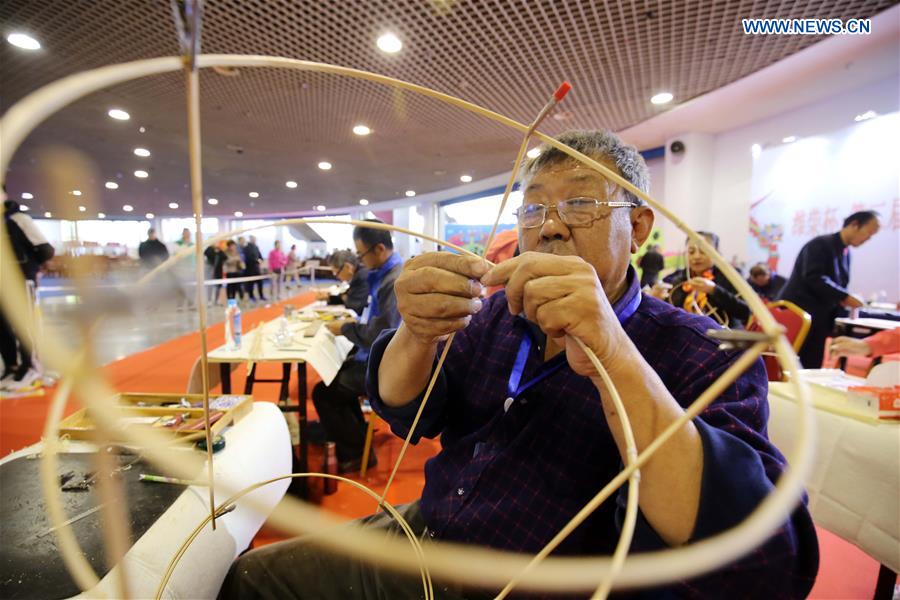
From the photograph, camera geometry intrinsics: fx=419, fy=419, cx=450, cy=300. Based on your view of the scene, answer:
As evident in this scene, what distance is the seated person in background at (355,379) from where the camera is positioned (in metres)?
2.36

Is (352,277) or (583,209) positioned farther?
(352,277)

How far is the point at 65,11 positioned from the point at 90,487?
3.33 m

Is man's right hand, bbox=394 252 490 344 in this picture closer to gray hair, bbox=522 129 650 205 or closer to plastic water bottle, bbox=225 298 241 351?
gray hair, bbox=522 129 650 205

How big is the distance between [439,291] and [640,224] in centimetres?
58

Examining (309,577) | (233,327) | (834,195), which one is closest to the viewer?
(309,577)

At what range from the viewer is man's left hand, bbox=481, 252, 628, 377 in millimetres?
551

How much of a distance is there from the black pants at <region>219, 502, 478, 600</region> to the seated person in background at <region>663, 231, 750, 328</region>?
185 cm

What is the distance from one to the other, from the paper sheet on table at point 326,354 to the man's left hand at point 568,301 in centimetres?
174

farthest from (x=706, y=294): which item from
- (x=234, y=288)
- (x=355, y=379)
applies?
(x=234, y=288)

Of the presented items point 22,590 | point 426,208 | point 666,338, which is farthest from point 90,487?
point 426,208

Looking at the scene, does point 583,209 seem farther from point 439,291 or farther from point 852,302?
point 852,302

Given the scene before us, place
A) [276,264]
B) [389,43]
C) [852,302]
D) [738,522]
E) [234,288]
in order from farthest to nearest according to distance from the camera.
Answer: [276,264]
[234,288]
[389,43]
[852,302]
[738,522]

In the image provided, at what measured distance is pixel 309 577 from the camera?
2.95ft

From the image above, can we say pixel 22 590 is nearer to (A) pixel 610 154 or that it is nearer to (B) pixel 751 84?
(A) pixel 610 154
